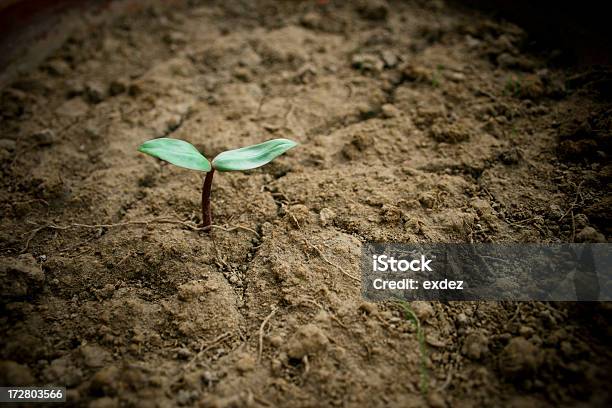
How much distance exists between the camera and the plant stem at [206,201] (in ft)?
4.21

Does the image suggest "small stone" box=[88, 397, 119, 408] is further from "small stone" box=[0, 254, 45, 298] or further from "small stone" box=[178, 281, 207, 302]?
"small stone" box=[0, 254, 45, 298]

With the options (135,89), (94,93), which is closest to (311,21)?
(135,89)

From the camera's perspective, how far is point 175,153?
46.9 inches

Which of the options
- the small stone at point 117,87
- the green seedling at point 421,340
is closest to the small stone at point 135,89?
the small stone at point 117,87

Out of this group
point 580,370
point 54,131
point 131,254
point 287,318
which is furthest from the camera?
point 54,131

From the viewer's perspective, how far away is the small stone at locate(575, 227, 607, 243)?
4.03 ft

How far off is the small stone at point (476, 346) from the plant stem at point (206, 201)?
829mm

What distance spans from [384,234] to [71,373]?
0.93m

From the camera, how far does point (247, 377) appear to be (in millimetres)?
1085

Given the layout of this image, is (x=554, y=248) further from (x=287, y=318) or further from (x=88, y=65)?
(x=88, y=65)

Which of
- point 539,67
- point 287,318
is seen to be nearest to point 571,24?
point 539,67

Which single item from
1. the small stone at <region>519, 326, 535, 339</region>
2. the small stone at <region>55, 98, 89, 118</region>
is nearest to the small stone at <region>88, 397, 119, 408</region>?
the small stone at <region>519, 326, 535, 339</region>

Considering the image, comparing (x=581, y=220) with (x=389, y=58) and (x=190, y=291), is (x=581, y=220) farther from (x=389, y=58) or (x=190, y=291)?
(x=190, y=291)

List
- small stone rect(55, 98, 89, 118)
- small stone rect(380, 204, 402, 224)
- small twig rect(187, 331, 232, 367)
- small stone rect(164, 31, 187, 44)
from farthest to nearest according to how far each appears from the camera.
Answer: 1. small stone rect(164, 31, 187, 44)
2. small stone rect(55, 98, 89, 118)
3. small stone rect(380, 204, 402, 224)
4. small twig rect(187, 331, 232, 367)
